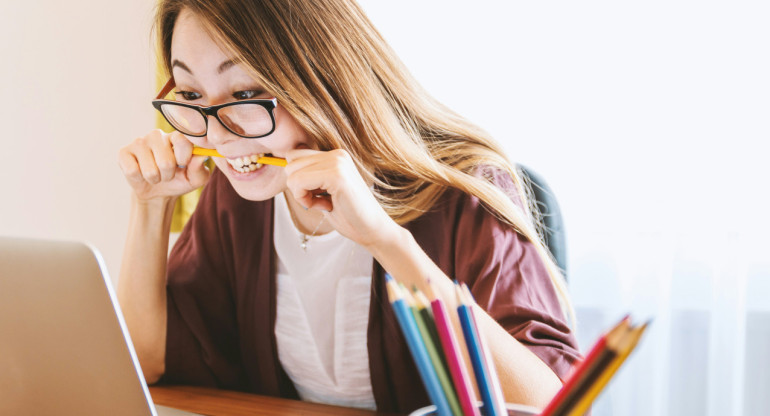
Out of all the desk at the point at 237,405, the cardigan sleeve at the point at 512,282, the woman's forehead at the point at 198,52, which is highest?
the woman's forehead at the point at 198,52

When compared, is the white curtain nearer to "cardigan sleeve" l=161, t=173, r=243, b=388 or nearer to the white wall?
"cardigan sleeve" l=161, t=173, r=243, b=388

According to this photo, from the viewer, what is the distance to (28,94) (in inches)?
98.3

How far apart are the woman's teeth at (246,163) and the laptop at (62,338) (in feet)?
1.32

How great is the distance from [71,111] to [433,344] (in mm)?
2440

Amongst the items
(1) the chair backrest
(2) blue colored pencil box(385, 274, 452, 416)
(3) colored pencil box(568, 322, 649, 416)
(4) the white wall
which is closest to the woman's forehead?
(1) the chair backrest

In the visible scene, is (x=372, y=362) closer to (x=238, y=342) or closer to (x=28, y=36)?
(x=238, y=342)

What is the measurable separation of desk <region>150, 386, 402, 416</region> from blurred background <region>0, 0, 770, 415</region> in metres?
0.99

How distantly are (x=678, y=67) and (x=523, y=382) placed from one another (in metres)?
1.19

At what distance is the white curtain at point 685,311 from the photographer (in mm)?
1586

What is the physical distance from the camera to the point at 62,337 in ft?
1.92

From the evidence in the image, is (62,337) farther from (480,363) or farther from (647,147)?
(647,147)

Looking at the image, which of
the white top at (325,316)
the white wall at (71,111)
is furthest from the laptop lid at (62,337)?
the white wall at (71,111)

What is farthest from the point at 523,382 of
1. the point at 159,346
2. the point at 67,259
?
the point at 159,346

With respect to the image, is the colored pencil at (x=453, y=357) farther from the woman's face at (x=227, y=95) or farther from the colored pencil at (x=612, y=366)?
the woman's face at (x=227, y=95)
